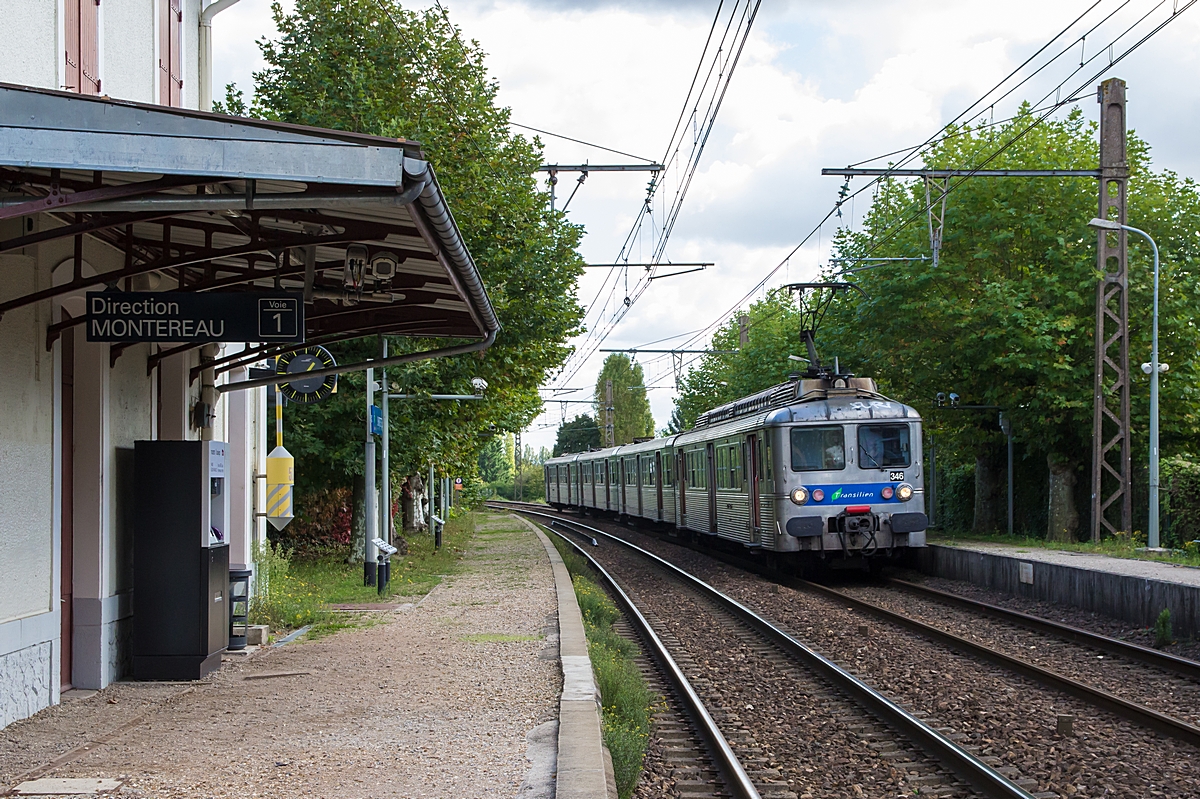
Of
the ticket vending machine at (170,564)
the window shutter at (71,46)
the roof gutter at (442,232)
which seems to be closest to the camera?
the roof gutter at (442,232)

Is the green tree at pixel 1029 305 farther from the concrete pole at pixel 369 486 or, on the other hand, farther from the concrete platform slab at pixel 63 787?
the concrete platform slab at pixel 63 787

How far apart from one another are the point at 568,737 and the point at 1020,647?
21.6ft

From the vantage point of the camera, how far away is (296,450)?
20.1 meters

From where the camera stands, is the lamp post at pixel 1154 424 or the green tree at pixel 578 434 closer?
the lamp post at pixel 1154 424

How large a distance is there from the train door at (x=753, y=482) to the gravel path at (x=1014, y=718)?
492 cm

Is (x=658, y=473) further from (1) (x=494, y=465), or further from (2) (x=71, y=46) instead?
(1) (x=494, y=465)

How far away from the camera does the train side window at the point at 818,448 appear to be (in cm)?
1811

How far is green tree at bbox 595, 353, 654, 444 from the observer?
102m

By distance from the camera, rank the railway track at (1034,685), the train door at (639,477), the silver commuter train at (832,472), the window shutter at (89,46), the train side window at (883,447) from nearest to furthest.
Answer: the railway track at (1034,685) < the window shutter at (89,46) < the silver commuter train at (832,472) < the train side window at (883,447) < the train door at (639,477)

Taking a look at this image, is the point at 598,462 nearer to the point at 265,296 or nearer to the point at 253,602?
the point at 253,602

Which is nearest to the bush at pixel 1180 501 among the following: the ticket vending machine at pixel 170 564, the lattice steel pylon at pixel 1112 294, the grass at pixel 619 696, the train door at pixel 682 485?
the lattice steel pylon at pixel 1112 294

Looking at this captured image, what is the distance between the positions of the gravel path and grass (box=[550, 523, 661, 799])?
2.08 m

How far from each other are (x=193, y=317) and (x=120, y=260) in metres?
2.16

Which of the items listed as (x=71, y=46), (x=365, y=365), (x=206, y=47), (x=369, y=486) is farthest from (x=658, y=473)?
(x=71, y=46)
